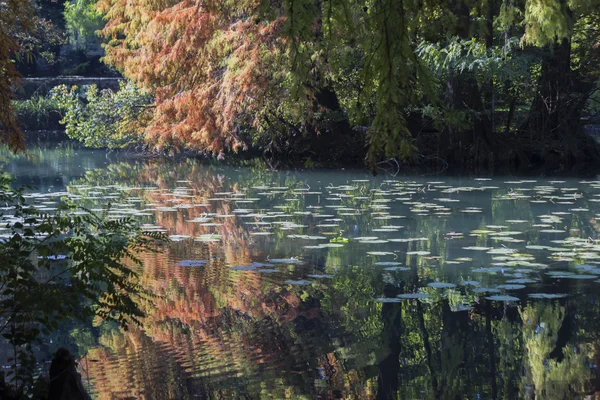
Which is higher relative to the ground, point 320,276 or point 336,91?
point 336,91

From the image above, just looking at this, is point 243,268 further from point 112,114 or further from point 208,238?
point 112,114

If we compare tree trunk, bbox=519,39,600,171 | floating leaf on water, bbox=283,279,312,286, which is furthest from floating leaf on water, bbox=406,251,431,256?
tree trunk, bbox=519,39,600,171

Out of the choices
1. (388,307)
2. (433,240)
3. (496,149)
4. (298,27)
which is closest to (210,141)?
(496,149)

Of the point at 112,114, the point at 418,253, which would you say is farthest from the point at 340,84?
the point at 418,253

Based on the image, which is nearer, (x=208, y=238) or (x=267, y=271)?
(x=267, y=271)

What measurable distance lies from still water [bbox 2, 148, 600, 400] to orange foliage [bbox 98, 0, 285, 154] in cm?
639

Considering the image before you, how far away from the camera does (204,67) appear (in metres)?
20.7

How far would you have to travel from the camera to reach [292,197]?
45.9 ft

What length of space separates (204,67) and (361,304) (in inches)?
572

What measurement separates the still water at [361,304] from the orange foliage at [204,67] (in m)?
6.39

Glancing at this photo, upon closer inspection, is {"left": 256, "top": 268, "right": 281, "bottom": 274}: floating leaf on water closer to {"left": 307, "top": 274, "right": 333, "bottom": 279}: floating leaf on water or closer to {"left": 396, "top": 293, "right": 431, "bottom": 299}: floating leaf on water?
{"left": 307, "top": 274, "right": 333, "bottom": 279}: floating leaf on water

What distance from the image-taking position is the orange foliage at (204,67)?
19.0 metres

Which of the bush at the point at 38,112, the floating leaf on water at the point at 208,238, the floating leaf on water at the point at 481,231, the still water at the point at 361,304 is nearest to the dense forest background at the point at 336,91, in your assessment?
the still water at the point at 361,304

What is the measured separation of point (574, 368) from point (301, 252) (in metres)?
3.93
